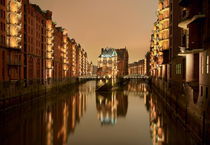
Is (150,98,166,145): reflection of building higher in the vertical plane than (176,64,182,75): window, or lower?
lower

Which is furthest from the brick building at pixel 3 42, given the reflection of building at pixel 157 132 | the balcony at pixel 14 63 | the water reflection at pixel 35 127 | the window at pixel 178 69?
the window at pixel 178 69

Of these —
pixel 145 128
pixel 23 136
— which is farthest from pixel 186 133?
pixel 23 136

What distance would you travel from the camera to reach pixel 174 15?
5406 centimetres

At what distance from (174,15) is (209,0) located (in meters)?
32.1

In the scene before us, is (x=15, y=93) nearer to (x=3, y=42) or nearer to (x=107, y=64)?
(x=3, y=42)

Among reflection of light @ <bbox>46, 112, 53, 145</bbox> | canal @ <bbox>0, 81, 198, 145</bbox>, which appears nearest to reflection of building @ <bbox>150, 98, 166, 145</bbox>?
canal @ <bbox>0, 81, 198, 145</bbox>

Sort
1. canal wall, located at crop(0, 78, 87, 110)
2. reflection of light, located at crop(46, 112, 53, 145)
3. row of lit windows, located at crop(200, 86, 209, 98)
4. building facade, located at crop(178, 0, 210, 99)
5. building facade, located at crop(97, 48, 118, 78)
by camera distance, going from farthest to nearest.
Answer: building facade, located at crop(97, 48, 118, 78) < canal wall, located at crop(0, 78, 87, 110) < reflection of light, located at crop(46, 112, 53, 145) < building facade, located at crop(178, 0, 210, 99) < row of lit windows, located at crop(200, 86, 209, 98)

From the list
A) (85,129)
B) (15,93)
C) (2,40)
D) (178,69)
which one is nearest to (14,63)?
(2,40)

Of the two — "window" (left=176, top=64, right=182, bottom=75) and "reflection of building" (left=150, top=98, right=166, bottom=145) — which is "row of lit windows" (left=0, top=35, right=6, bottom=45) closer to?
"reflection of building" (left=150, top=98, right=166, bottom=145)

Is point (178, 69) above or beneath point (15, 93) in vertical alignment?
above

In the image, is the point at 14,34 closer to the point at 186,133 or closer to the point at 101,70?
the point at 186,133

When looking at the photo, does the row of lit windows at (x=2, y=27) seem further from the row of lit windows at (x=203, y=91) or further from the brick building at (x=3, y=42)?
the row of lit windows at (x=203, y=91)

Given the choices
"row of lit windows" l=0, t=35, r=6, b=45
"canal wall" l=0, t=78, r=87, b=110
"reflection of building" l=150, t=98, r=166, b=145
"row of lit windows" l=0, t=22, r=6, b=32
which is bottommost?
"reflection of building" l=150, t=98, r=166, b=145

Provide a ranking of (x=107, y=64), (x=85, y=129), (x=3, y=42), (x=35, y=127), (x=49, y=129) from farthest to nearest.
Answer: (x=107, y=64) < (x=3, y=42) < (x=85, y=129) < (x=35, y=127) < (x=49, y=129)
